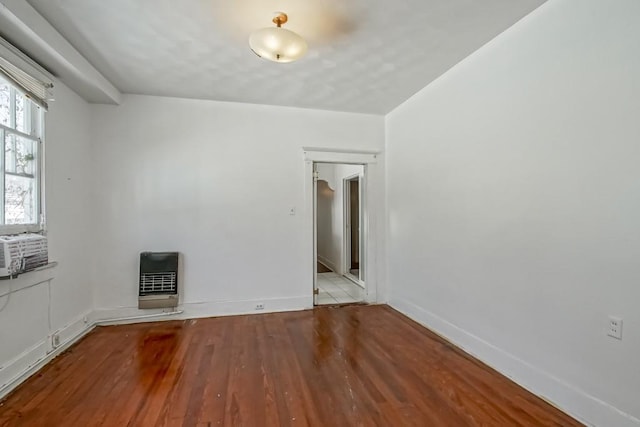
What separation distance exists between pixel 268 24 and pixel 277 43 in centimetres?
30

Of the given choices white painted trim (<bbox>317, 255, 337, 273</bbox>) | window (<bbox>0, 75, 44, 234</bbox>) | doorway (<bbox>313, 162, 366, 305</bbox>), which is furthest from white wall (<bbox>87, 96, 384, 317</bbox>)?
white painted trim (<bbox>317, 255, 337, 273</bbox>)

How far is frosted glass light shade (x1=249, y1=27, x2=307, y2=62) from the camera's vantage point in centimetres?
200

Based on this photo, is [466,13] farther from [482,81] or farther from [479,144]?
[479,144]

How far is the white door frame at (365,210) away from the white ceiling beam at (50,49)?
7.58ft

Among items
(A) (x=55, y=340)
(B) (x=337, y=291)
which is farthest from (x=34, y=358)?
(B) (x=337, y=291)

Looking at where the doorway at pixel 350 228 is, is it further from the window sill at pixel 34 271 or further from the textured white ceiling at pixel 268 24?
the window sill at pixel 34 271

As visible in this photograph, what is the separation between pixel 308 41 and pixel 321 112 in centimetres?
160

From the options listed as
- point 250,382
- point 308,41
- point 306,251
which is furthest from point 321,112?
point 250,382

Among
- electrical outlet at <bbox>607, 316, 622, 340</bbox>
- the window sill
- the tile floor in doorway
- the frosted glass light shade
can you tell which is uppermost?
the frosted glass light shade

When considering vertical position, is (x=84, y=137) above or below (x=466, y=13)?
below

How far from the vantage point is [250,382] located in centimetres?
221

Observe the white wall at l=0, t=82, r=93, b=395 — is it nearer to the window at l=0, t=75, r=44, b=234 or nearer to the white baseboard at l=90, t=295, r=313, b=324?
the window at l=0, t=75, r=44, b=234


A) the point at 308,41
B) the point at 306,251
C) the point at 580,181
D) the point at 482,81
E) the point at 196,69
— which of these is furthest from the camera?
the point at 306,251

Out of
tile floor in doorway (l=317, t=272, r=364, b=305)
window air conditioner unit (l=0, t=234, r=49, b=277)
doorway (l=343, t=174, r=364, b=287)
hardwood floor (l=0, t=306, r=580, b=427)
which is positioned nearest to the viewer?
hardwood floor (l=0, t=306, r=580, b=427)
